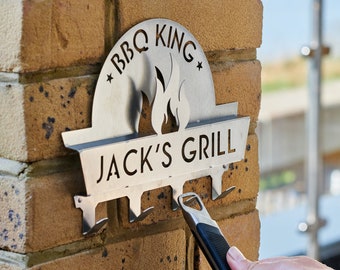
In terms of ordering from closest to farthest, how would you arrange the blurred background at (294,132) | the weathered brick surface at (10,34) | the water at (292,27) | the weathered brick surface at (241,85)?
1. the weathered brick surface at (10,34)
2. the weathered brick surface at (241,85)
3. the water at (292,27)
4. the blurred background at (294,132)

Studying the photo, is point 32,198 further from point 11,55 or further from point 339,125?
point 339,125

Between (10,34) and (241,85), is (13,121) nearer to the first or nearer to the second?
(10,34)

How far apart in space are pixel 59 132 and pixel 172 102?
0.11 metres

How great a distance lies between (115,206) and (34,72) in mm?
128

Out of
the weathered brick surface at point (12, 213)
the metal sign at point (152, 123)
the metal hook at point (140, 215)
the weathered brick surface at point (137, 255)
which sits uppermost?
the metal sign at point (152, 123)

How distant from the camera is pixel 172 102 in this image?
2.10 ft

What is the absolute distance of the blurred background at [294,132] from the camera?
88.2 inches

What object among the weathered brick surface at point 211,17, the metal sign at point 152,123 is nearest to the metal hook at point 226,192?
the metal sign at point 152,123

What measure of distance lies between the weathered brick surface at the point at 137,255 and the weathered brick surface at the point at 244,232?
0.06 m

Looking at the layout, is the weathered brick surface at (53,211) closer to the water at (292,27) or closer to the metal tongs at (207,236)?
the metal tongs at (207,236)

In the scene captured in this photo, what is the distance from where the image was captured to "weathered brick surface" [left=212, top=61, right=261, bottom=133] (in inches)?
27.7

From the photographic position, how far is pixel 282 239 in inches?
97.0

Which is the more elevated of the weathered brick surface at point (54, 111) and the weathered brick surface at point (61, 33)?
the weathered brick surface at point (61, 33)

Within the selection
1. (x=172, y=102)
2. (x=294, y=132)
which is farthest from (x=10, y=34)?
(x=294, y=132)
